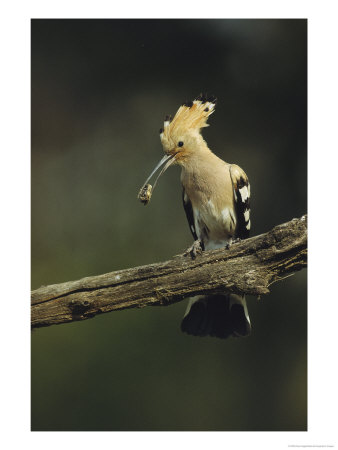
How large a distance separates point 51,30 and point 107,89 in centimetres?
40

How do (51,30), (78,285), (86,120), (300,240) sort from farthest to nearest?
1. (86,120)
2. (51,30)
3. (78,285)
4. (300,240)

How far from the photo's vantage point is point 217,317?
8.98 feet

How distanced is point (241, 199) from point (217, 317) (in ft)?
2.13

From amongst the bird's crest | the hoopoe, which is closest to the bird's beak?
the hoopoe

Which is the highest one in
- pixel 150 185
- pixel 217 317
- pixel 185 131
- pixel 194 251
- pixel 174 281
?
pixel 185 131

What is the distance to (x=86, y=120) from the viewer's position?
2787 mm

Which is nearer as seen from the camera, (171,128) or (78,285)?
(78,285)

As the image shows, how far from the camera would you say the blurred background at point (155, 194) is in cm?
261

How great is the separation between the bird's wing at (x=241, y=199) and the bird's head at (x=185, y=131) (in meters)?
0.24

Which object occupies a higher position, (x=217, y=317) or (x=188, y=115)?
(x=188, y=115)

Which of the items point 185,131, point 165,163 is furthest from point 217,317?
point 185,131

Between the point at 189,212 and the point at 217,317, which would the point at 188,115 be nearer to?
the point at 189,212

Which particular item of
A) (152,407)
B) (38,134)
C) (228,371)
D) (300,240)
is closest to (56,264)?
(38,134)

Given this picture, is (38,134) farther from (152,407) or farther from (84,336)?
(152,407)
